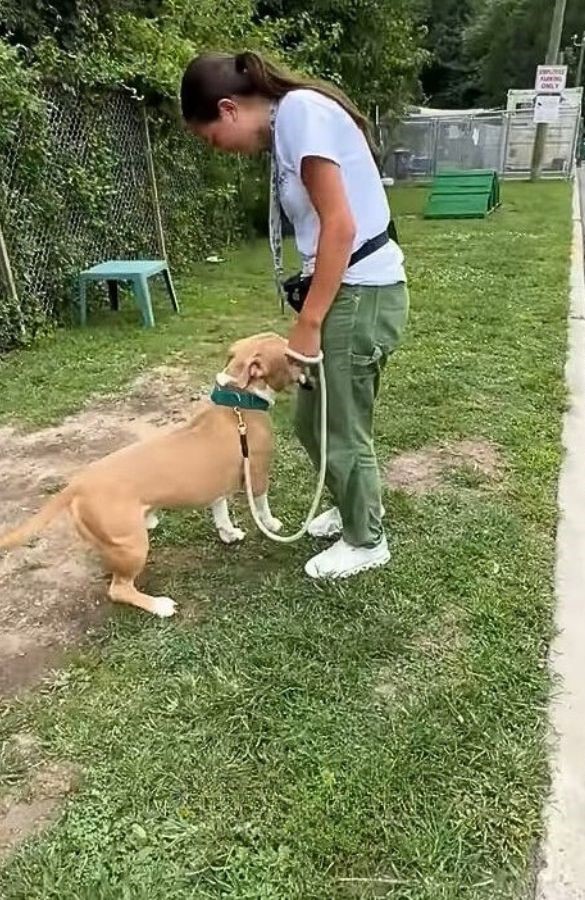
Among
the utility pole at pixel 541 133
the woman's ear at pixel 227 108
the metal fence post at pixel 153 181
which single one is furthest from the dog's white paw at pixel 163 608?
the utility pole at pixel 541 133

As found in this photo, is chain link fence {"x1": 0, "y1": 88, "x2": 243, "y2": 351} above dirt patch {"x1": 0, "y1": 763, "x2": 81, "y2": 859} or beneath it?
above

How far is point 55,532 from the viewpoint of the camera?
123 inches

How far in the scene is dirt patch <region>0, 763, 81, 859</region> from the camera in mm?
1799

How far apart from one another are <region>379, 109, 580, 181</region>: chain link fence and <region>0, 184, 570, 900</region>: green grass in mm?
20055

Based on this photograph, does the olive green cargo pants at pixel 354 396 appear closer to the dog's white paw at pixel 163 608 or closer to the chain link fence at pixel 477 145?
the dog's white paw at pixel 163 608

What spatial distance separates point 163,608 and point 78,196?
4660 millimetres

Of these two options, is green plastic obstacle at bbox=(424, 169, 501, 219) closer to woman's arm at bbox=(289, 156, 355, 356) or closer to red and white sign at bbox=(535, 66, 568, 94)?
red and white sign at bbox=(535, 66, 568, 94)

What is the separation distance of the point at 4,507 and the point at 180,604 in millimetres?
1092

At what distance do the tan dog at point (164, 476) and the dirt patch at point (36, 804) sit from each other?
0.62 meters

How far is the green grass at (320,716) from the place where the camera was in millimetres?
1688

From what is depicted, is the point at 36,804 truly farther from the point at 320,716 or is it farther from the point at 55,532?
the point at 55,532

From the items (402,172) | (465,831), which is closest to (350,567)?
(465,831)

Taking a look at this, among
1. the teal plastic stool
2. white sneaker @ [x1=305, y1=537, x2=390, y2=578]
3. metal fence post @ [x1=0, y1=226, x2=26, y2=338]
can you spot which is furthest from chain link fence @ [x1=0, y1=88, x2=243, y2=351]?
white sneaker @ [x1=305, y1=537, x2=390, y2=578]

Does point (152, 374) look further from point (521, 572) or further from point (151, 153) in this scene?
point (151, 153)
